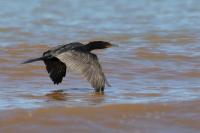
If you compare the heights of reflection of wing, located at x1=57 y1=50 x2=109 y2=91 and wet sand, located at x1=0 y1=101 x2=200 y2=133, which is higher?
reflection of wing, located at x1=57 y1=50 x2=109 y2=91

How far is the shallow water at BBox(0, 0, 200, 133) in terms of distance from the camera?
8148 millimetres

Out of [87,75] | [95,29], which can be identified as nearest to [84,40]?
[95,29]

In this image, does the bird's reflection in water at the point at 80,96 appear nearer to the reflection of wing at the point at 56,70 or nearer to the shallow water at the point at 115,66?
the shallow water at the point at 115,66

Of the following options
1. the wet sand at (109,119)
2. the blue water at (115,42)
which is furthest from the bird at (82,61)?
the wet sand at (109,119)

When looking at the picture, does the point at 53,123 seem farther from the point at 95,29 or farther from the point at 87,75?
the point at 95,29

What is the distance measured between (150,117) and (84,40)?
22.8 feet

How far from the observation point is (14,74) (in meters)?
10.9

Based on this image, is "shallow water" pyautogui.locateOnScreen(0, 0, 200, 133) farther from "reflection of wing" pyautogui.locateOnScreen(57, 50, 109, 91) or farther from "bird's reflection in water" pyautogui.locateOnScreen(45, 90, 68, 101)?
"reflection of wing" pyautogui.locateOnScreen(57, 50, 109, 91)

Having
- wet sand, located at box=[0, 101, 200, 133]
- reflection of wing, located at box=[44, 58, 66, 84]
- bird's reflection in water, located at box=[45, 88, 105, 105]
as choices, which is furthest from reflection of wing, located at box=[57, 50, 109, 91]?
reflection of wing, located at box=[44, 58, 66, 84]

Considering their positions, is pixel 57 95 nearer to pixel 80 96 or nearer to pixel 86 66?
pixel 80 96

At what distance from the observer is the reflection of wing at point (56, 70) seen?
10.0 metres

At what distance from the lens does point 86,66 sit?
30.0 ft

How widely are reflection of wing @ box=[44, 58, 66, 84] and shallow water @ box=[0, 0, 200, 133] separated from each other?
0.15 metres

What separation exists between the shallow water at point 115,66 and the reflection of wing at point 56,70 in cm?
15
